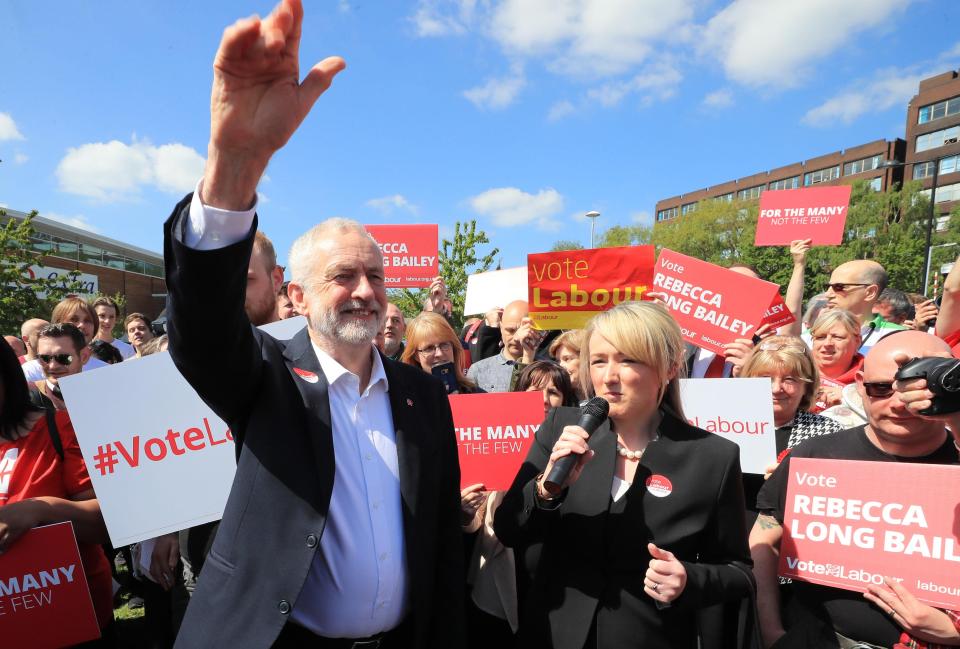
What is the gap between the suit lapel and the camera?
169 cm

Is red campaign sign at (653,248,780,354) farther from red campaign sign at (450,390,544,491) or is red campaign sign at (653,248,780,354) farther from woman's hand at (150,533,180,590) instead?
woman's hand at (150,533,180,590)

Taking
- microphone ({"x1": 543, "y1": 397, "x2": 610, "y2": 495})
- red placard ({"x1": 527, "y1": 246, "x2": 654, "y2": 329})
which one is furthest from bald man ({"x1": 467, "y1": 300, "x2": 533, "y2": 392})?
microphone ({"x1": 543, "y1": 397, "x2": 610, "y2": 495})

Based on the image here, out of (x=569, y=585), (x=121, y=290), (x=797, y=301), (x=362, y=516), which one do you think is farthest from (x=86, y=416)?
(x=121, y=290)

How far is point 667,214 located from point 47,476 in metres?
101

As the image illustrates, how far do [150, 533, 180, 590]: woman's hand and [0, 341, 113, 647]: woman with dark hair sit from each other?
26cm

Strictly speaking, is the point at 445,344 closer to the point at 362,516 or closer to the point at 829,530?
the point at 362,516

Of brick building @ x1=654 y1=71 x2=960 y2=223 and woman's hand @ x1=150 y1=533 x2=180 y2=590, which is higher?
brick building @ x1=654 y1=71 x2=960 y2=223

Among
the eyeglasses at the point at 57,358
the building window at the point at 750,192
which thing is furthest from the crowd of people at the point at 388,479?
the building window at the point at 750,192

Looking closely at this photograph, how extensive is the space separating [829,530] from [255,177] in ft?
7.67

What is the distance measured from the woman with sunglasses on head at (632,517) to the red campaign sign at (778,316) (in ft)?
10.7

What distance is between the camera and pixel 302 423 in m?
1.75

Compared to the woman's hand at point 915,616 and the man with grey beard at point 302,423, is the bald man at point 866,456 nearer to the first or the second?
the woman's hand at point 915,616

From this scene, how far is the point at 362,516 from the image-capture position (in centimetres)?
180

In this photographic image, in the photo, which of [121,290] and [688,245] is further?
[688,245]
